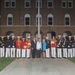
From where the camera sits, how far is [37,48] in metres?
31.5

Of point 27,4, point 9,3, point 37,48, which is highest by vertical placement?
point 9,3

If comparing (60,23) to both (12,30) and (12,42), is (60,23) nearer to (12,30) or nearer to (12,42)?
(12,30)

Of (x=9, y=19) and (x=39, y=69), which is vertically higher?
(x=9, y=19)

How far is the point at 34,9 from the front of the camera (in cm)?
7356

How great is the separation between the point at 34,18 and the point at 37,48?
42.0 metres

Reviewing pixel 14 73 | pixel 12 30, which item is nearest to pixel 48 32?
pixel 12 30

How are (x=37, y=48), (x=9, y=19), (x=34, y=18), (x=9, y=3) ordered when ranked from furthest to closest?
1. (x=9, y=3)
2. (x=9, y=19)
3. (x=34, y=18)
4. (x=37, y=48)

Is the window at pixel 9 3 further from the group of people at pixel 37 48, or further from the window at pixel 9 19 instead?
the group of people at pixel 37 48

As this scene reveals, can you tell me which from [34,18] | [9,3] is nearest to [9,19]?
A: [9,3]

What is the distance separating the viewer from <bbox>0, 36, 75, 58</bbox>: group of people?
31453 mm

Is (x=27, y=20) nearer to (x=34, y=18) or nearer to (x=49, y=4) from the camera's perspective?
(x=34, y=18)

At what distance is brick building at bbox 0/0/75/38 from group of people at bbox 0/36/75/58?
40.9m

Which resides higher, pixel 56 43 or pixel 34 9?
pixel 34 9

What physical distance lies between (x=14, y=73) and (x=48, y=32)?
55.6 meters
